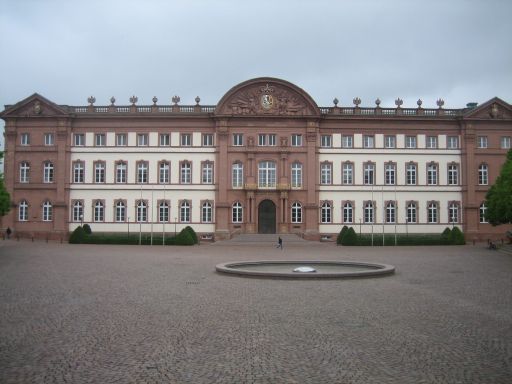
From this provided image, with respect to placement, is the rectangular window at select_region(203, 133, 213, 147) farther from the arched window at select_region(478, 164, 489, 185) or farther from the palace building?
the arched window at select_region(478, 164, 489, 185)

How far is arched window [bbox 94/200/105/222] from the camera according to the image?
60.9m

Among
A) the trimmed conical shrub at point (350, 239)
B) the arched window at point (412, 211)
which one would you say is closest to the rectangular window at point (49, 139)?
the trimmed conical shrub at point (350, 239)

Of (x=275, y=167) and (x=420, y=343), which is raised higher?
(x=275, y=167)

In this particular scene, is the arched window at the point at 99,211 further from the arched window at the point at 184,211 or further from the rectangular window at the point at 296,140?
the rectangular window at the point at 296,140

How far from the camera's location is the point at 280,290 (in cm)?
1942

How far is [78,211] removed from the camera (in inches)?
2402

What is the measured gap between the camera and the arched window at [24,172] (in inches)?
2415

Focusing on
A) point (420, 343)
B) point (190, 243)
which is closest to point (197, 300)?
point (420, 343)

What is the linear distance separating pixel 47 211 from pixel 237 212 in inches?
824

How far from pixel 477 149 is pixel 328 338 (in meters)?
55.3

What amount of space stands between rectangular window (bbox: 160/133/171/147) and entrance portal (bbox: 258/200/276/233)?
40.7ft

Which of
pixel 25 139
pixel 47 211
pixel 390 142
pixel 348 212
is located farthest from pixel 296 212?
pixel 25 139

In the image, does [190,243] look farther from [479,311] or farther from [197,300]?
[479,311]

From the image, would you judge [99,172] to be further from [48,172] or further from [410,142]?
[410,142]
